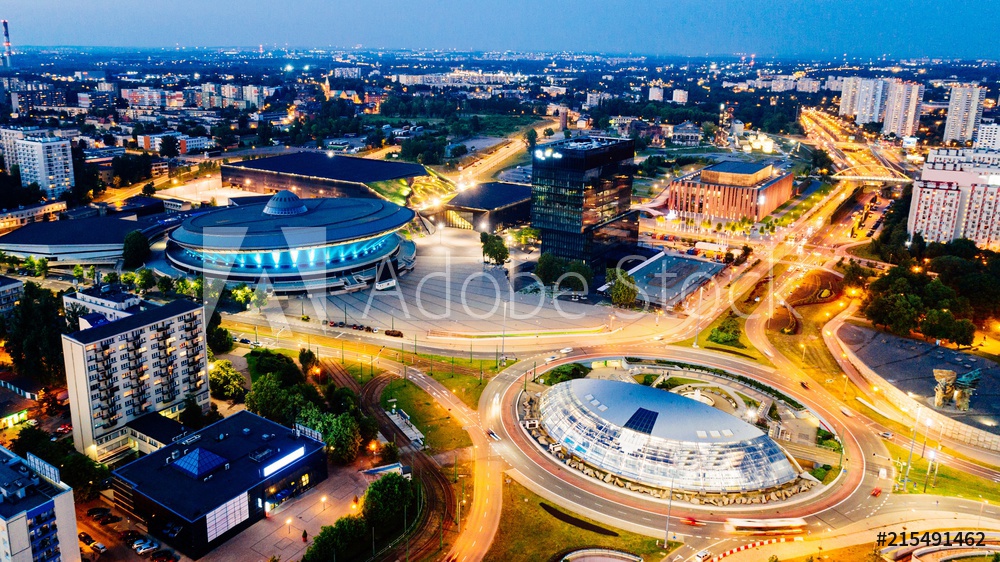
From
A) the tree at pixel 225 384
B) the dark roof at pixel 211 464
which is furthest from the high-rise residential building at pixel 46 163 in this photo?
the dark roof at pixel 211 464

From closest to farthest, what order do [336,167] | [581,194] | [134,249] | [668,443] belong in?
[668,443] < [581,194] < [134,249] < [336,167]

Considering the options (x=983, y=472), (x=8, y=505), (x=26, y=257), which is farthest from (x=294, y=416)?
(x=26, y=257)

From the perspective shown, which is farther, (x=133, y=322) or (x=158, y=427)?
(x=133, y=322)

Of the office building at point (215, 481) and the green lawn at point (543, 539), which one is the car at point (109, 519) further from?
the green lawn at point (543, 539)

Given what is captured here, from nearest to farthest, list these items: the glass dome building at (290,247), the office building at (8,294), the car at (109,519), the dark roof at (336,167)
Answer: the car at (109,519), the office building at (8,294), the glass dome building at (290,247), the dark roof at (336,167)

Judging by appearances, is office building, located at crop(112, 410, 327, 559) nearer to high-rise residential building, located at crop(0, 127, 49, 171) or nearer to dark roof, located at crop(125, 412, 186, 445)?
dark roof, located at crop(125, 412, 186, 445)

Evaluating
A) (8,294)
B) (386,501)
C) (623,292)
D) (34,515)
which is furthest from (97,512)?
(623,292)

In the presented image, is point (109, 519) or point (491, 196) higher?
point (491, 196)

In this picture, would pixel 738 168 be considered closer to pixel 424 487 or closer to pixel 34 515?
pixel 424 487
